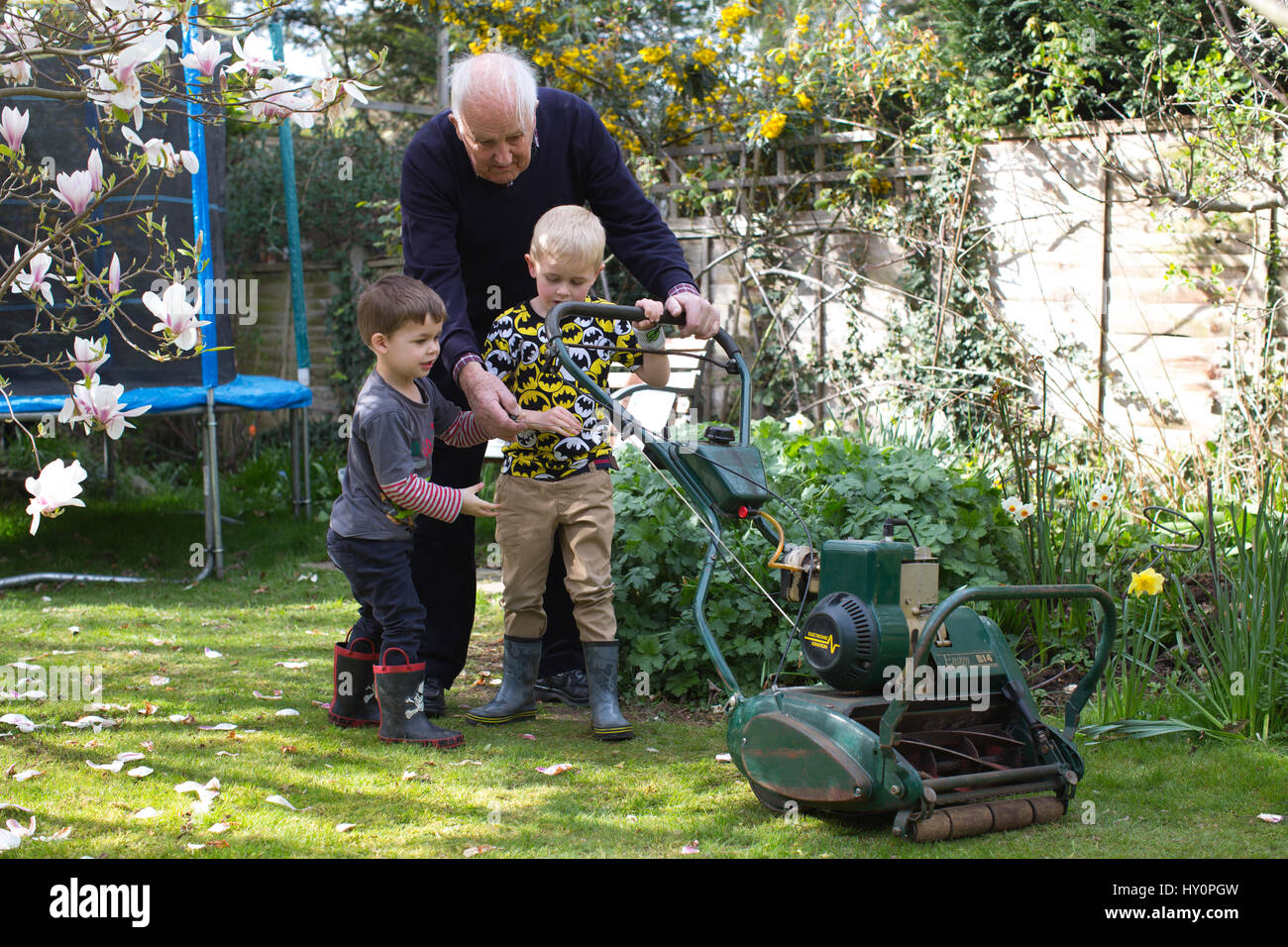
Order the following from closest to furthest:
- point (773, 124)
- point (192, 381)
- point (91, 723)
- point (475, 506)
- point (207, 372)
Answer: point (475, 506)
point (91, 723)
point (207, 372)
point (192, 381)
point (773, 124)

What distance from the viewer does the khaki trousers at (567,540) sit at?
10.7 ft

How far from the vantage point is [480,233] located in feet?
11.3

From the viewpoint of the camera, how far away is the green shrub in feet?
11.9

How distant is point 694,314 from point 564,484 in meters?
0.61

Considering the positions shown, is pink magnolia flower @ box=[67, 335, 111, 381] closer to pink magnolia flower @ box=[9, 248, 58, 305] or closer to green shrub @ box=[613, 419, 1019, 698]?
pink magnolia flower @ box=[9, 248, 58, 305]

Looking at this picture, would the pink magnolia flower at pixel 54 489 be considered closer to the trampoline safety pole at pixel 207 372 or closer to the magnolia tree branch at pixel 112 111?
the magnolia tree branch at pixel 112 111

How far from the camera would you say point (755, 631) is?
145 inches

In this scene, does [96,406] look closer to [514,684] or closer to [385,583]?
[385,583]

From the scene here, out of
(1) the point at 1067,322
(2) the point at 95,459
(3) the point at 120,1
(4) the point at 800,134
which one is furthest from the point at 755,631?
(2) the point at 95,459

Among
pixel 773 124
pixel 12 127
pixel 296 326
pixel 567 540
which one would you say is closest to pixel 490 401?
pixel 567 540

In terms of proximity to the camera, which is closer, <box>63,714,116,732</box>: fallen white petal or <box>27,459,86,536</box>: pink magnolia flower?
<box>27,459,86,536</box>: pink magnolia flower

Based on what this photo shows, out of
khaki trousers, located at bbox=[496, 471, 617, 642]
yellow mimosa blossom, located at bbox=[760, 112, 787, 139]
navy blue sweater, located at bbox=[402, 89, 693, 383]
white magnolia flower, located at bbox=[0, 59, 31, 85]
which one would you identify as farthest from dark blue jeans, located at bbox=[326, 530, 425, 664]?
yellow mimosa blossom, located at bbox=[760, 112, 787, 139]

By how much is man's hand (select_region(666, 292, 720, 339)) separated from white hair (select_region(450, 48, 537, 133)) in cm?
62

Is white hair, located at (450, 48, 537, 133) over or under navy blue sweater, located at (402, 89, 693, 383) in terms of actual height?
over
